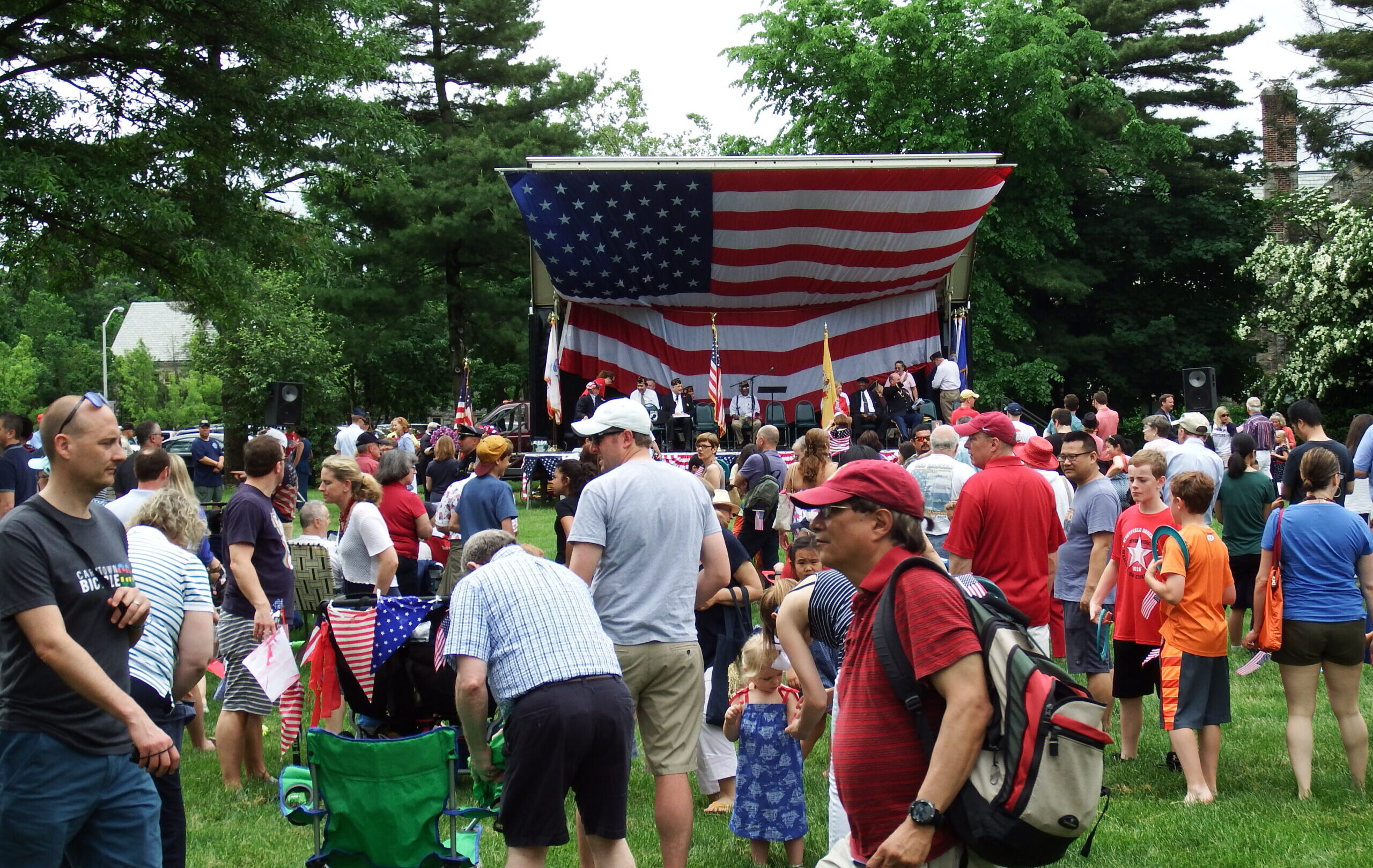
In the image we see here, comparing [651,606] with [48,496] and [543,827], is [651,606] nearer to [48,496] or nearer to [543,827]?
[543,827]

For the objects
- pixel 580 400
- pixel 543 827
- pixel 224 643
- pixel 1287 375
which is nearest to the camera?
pixel 543 827

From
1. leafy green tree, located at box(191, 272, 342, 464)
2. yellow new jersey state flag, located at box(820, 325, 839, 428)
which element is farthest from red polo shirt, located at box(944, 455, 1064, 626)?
leafy green tree, located at box(191, 272, 342, 464)

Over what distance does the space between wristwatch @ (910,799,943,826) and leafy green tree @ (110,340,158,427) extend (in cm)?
5315

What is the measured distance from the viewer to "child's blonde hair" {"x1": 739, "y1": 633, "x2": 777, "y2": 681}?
16.8 feet

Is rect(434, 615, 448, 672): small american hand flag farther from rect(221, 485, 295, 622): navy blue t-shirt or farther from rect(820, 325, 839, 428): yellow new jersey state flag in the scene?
rect(820, 325, 839, 428): yellow new jersey state flag

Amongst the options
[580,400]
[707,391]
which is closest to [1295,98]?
[707,391]

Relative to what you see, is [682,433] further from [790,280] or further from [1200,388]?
[1200,388]

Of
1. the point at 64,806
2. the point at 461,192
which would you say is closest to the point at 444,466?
the point at 64,806

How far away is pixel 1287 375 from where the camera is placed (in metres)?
28.8

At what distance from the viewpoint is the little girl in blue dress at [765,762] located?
16.4 feet

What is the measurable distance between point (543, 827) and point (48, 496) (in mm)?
1633

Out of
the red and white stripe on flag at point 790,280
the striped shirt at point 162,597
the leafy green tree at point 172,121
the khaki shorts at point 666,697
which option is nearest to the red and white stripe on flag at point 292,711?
the striped shirt at point 162,597

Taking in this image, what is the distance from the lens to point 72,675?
9.85 feet

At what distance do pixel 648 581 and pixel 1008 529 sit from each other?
1976 mm
